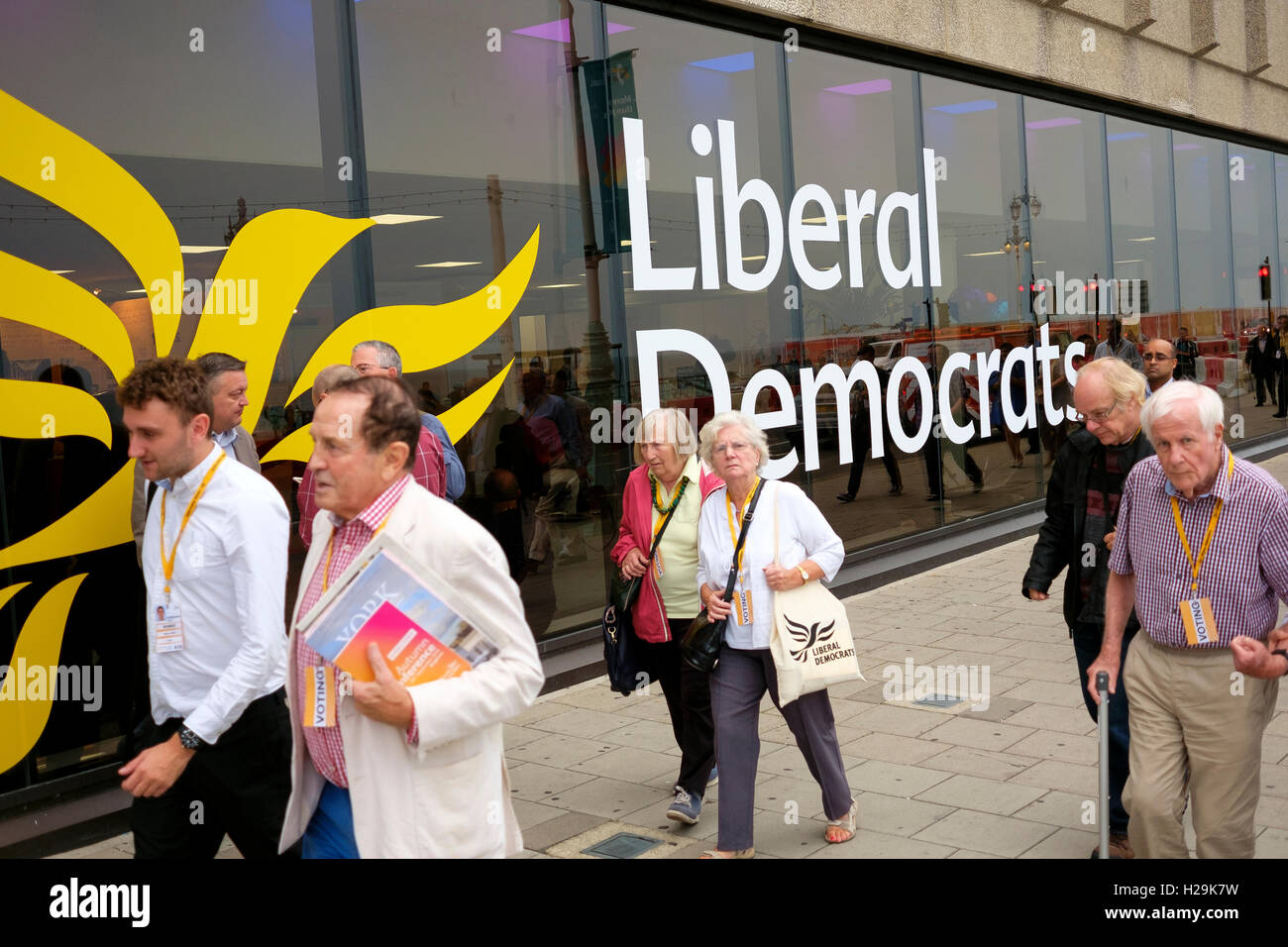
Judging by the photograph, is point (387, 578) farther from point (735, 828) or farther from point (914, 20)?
point (914, 20)

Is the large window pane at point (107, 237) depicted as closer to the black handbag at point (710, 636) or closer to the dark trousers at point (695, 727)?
the dark trousers at point (695, 727)

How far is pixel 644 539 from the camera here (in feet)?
19.5

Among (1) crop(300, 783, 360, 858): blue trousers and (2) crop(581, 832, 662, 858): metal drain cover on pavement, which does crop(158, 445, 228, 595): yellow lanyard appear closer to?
(1) crop(300, 783, 360, 858): blue trousers

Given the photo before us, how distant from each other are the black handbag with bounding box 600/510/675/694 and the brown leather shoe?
6.98 ft

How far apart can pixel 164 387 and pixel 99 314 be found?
2757 millimetres

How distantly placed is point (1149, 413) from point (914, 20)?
8610 mm

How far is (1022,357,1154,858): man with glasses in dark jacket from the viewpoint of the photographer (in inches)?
194

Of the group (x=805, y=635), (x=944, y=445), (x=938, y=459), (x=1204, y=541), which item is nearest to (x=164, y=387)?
(x=805, y=635)

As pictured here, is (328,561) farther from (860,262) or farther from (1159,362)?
(860,262)

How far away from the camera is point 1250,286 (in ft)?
69.2

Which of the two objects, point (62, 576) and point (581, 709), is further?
point (581, 709)

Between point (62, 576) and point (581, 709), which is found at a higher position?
point (62, 576)
